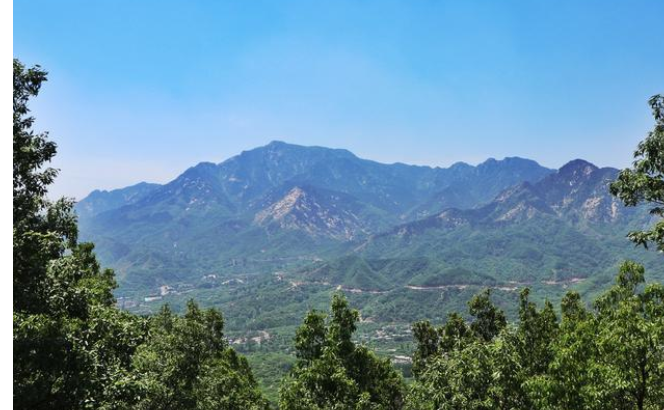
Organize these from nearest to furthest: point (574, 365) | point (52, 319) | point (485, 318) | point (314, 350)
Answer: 1. point (52, 319)
2. point (574, 365)
3. point (314, 350)
4. point (485, 318)

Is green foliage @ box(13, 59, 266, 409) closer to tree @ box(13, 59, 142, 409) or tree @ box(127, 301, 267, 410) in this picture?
tree @ box(13, 59, 142, 409)

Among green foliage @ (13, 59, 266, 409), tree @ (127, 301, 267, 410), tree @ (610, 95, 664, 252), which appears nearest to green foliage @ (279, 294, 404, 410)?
tree @ (127, 301, 267, 410)

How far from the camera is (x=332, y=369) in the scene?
20094 millimetres

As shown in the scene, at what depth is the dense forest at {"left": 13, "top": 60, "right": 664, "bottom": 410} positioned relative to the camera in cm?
1337

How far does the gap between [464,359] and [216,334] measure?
25.2 meters


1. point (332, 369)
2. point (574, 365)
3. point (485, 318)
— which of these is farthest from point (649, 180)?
point (485, 318)

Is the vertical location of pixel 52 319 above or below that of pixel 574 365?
above

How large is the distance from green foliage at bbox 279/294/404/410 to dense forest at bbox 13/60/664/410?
0.18 feet

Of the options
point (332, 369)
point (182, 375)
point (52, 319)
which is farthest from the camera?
point (182, 375)

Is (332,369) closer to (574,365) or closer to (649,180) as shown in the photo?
(574,365)

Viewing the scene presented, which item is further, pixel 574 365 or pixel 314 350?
pixel 314 350

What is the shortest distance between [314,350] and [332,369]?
2278 mm
